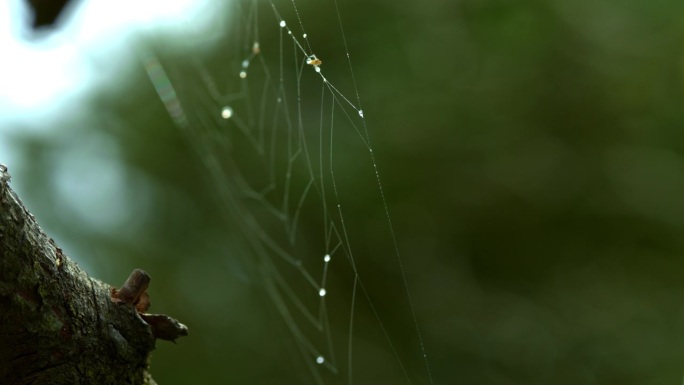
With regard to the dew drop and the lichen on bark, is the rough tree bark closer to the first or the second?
the lichen on bark

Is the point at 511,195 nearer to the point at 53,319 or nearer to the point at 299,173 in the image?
the point at 299,173

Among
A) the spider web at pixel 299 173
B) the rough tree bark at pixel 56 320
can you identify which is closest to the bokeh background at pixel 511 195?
the spider web at pixel 299 173

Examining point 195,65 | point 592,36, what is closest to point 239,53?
point 195,65

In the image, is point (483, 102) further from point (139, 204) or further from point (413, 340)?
point (139, 204)

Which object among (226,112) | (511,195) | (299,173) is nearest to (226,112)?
(226,112)

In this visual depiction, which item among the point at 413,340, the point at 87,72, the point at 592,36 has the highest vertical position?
the point at 592,36
